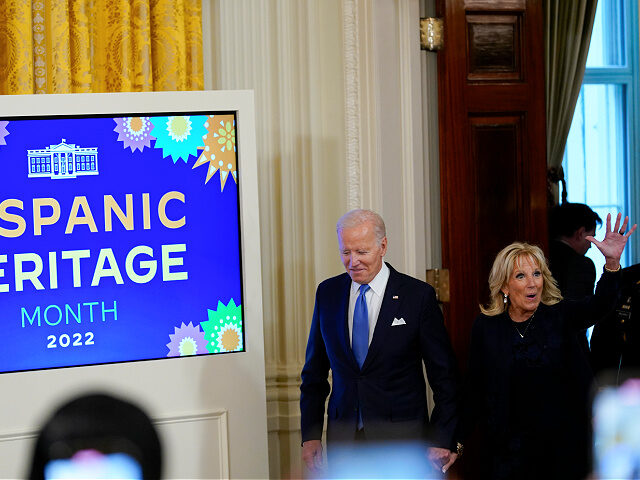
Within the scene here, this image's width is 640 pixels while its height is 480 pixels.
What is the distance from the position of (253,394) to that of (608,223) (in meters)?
1.37

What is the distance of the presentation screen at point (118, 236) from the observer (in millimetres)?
3094

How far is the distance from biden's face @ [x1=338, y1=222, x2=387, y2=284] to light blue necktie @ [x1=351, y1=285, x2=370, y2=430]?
69 mm

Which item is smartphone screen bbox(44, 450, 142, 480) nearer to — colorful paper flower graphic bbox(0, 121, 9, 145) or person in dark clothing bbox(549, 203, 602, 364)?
colorful paper flower graphic bbox(0, 121, 9, 145)

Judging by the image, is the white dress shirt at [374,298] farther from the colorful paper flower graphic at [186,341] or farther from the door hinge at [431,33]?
the door hinge at [431,33]

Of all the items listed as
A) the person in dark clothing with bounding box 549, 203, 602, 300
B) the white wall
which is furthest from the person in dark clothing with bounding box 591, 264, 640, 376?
the white wall

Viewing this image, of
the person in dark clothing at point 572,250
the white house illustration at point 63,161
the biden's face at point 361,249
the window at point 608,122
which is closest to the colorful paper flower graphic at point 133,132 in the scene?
the white house illustration at point 63,161

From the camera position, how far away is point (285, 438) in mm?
3756

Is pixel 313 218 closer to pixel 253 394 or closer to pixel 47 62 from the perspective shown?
pixel 253 394

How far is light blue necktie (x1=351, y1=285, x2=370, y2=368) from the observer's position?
9.60 ft

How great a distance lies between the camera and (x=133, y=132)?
3.17 m

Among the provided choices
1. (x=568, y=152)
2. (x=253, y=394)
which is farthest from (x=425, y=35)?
(x=568, y=152)

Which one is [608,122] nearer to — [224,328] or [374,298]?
[374,298]

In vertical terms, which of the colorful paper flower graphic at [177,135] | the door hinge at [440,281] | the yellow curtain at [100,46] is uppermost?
the yellow curtain at [100,46]

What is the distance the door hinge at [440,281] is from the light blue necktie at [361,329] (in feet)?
2.69
